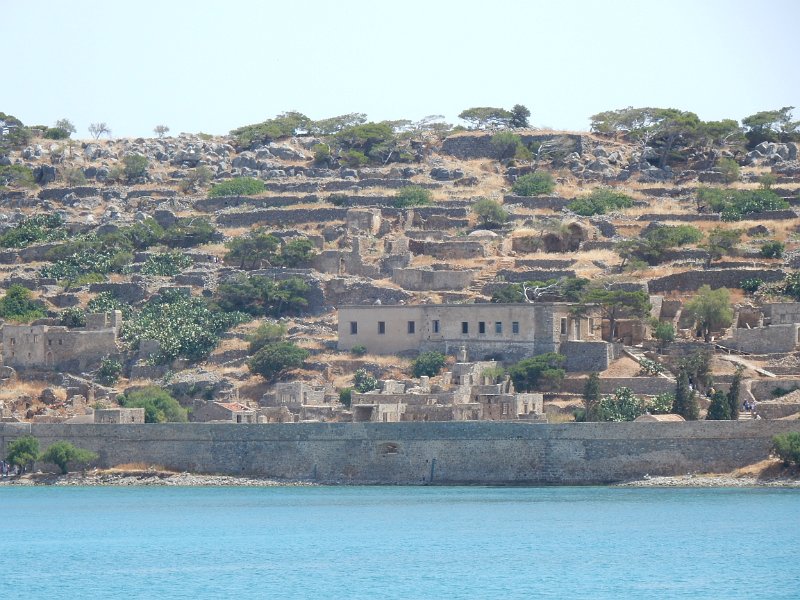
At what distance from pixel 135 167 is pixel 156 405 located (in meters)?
31.5

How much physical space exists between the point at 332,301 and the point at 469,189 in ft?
56.1

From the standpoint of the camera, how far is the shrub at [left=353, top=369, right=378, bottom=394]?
7181 cm

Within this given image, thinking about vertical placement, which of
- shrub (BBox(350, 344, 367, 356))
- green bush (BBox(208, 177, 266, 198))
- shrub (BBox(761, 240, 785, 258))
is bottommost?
shrub (BBox(350, 344, 367, 356))

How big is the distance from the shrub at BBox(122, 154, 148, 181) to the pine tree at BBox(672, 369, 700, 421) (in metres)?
42.5

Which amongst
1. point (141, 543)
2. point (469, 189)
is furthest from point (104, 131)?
point (141, 543)

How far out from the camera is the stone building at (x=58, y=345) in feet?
257

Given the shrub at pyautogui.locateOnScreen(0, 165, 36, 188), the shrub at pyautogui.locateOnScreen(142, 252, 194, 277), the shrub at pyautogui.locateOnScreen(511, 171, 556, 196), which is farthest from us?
the shrub at pyautogui.locateOnScreen(0, 165, 36, 188)

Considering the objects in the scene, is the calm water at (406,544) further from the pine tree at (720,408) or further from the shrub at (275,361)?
the shrub at (275,361)

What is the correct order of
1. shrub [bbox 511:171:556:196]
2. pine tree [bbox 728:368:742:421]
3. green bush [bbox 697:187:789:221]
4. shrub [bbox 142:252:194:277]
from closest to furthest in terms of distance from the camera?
pine tree [bbox 728:368:742:421], shrub [bbox 142:252:194:277], green bush [bbox 697:187:789:221], shrub [bbox 511:171:556:196]

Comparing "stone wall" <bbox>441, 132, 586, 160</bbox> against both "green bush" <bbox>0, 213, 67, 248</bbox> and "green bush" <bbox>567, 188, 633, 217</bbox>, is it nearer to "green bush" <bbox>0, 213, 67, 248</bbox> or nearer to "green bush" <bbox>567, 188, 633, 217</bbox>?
"green bush" <bbox>567, 188, 633, 217</bbox>

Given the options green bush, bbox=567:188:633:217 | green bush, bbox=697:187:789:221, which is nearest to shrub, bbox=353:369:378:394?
green bush, bbox=567:188:633:217

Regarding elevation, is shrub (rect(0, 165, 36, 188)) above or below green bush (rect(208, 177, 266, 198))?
above

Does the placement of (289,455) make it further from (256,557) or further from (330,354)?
(256,557)

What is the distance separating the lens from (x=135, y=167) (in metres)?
102
